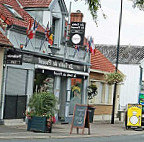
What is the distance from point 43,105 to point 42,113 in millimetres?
347

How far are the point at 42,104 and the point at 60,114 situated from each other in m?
9.07

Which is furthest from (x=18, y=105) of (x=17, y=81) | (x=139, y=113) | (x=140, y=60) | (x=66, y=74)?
(x=140, y=60)

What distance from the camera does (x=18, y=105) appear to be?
23188 mm

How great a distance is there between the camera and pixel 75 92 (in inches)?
1182

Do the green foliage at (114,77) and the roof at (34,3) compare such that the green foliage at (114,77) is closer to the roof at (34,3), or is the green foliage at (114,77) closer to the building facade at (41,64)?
the building facade at (41,64)

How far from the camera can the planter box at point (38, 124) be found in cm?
1925

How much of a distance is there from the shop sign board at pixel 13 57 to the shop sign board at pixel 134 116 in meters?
8.54

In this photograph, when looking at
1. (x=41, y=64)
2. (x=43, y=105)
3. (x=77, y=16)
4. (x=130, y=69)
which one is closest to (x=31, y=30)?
(x=41, y=64)

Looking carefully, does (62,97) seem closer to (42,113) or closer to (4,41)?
(4,41)

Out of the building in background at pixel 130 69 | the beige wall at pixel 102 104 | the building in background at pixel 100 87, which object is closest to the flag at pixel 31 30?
the building in background at pixel 100 87

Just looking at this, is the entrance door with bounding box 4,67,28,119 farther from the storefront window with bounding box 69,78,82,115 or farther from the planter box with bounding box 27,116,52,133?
the storefront window with bounding box 69,78,82,115

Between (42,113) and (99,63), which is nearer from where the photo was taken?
(42,113)

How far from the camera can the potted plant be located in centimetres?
1933

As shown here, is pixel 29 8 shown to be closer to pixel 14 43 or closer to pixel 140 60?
pixel 14 43
